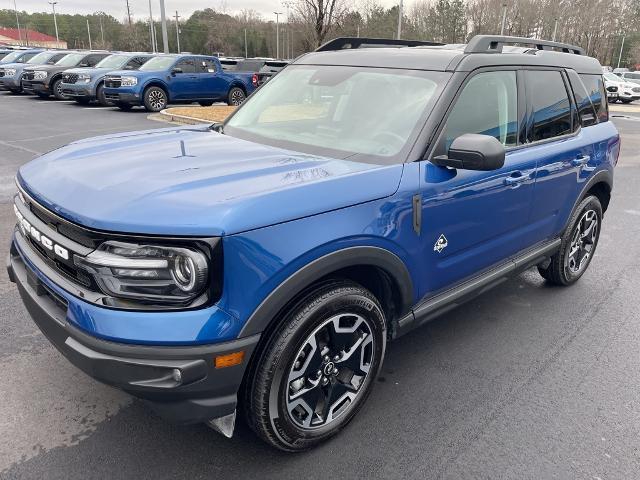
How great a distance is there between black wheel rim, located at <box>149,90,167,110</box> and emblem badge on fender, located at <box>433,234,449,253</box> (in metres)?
14.9

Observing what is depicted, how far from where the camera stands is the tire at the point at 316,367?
2238 mm

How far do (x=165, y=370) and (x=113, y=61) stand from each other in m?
19.0

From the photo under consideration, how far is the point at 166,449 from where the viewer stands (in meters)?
2.52

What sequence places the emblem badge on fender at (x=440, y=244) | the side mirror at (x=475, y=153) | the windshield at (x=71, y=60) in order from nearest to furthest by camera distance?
the side mirror at (x=475, y=153) < the emblem badge on fender at (x=440, y=244) < the windshield at (x=71, y=60)

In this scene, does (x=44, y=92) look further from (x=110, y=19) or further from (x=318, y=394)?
(x=110, y=19)

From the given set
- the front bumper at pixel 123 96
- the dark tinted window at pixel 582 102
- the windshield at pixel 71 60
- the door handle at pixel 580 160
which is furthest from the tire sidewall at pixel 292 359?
the windshield at pixel 71 60

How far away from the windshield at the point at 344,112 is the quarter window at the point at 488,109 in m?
0.17

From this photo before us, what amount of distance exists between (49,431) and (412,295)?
1944mm

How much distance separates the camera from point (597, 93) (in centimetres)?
446

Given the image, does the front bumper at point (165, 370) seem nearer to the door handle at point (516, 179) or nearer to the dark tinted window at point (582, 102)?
the door handle at point (516, 179)

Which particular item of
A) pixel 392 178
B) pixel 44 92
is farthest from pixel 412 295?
pixel 44 92

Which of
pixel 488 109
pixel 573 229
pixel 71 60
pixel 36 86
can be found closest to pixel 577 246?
pixel 573 229

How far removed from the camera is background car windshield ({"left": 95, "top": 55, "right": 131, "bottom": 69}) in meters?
18.0

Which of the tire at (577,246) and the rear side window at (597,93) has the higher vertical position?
the rear side window at (597,93)
